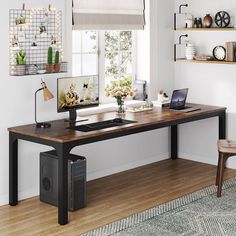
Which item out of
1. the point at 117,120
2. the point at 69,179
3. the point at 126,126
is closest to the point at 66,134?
the point at 69,179

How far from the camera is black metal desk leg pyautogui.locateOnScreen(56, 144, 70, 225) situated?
4258 millimetres

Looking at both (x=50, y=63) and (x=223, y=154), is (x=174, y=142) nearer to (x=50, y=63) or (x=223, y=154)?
(x=223, y=154)

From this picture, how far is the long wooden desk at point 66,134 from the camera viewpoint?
429cm

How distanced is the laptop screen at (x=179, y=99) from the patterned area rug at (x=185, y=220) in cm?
111

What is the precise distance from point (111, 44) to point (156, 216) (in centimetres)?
217

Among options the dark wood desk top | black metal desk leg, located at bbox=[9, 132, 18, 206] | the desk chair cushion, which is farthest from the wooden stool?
black metal desk leg, located at bbox=[9, 132, 18, 206]

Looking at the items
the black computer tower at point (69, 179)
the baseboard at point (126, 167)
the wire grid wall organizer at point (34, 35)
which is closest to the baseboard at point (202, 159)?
the baseboard at point (126, 167)

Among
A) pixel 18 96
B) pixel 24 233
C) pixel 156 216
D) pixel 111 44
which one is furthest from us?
pixel 111 44

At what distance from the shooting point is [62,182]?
4281 mm

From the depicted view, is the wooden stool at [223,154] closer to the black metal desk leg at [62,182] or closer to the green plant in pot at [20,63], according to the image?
the black metal desk leg at [62,182]

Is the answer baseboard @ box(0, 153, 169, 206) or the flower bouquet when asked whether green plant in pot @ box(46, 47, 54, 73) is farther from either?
baseboard @ box(0, 153, 169, 206)

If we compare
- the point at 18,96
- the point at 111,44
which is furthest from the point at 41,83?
the point at 111,44

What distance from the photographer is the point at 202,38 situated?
6.11 meters

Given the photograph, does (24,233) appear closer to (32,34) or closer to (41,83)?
(41,83)
